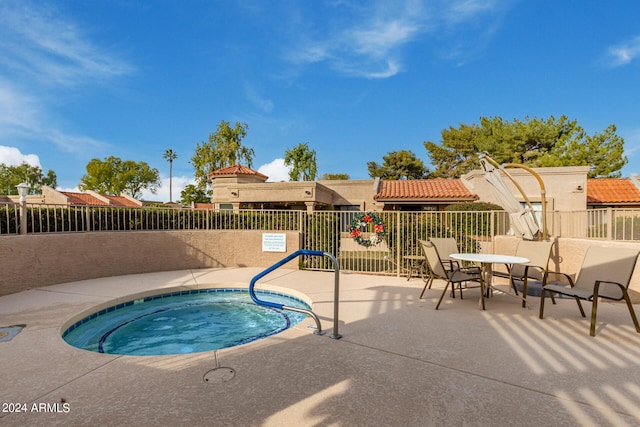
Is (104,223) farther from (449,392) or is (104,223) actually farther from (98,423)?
(449,392)

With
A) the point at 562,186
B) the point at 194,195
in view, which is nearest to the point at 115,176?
the point at 194,195

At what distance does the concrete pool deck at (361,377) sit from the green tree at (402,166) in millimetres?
32563

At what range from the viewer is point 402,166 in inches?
1430

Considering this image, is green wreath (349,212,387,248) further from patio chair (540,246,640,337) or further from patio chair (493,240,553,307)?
patio chair (540,246,640,337)

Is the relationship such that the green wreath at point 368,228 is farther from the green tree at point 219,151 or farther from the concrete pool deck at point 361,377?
the green tree at point 219,151

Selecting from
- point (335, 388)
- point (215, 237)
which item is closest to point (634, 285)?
point (335, 388)

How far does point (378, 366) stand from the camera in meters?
3.10

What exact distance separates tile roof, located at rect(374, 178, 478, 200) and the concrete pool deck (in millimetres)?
11873

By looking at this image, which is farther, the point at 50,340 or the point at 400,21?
the point at 400,21

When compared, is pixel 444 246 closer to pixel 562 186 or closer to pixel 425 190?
pixel 425 190

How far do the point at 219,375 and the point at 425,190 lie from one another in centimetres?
1674

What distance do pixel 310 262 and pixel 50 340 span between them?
675 centimetres

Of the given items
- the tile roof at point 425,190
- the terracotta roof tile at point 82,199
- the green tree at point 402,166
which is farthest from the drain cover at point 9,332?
the green tree at point 402,166

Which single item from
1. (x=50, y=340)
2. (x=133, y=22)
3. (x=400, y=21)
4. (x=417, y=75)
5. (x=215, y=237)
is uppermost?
(x=417, y=75)
